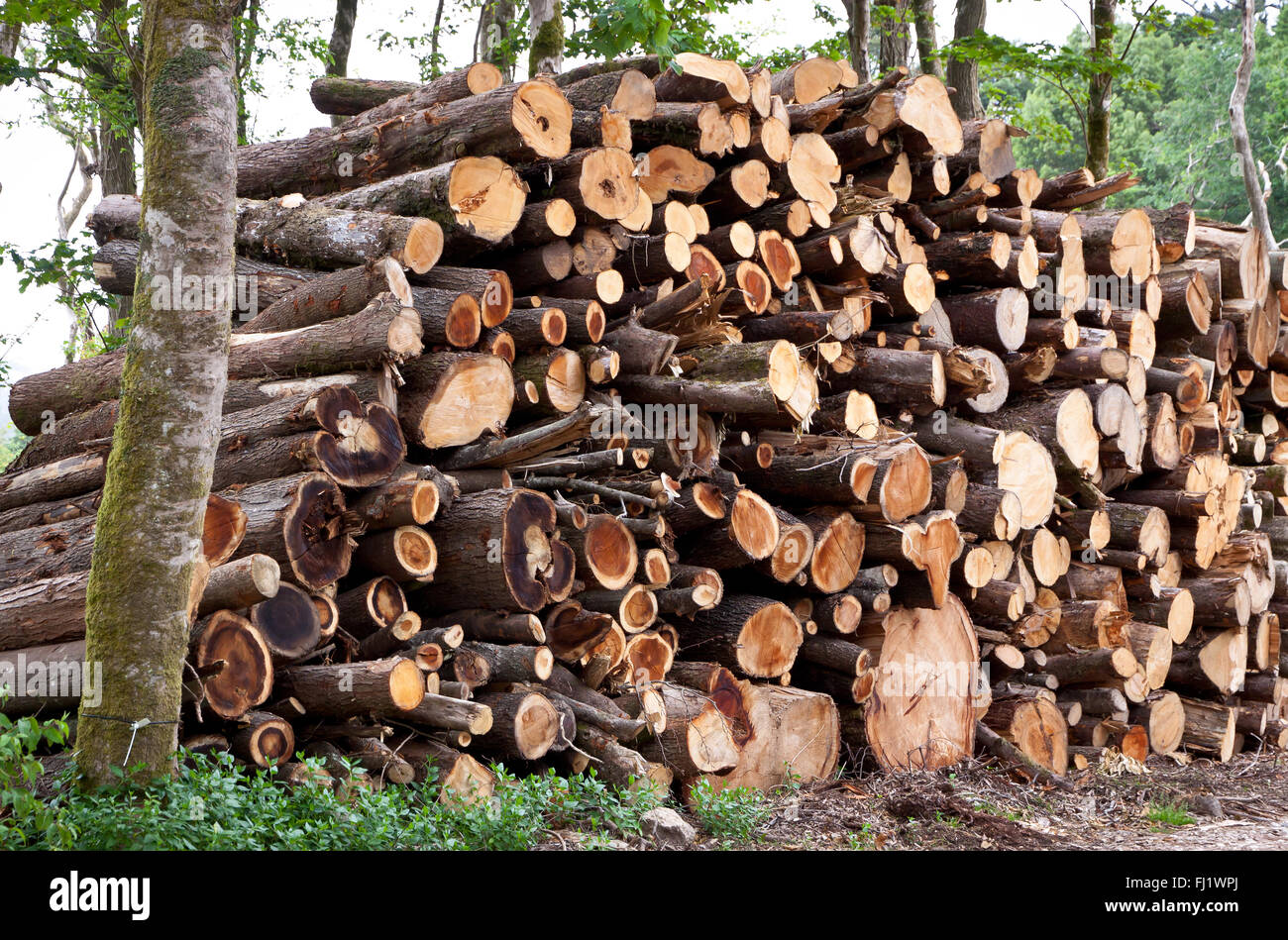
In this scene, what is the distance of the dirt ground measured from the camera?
5.12 meters

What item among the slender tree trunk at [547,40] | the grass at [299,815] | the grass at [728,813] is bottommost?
the grass at [728,813]

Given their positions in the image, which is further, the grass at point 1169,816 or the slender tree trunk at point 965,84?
the slender tree trunk at point 965,84

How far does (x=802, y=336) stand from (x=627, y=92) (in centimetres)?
177

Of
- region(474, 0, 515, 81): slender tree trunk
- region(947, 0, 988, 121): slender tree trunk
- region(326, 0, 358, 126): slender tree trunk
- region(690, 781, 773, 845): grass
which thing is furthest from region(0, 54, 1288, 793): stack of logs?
region(326, 0, 358, 126): slender tree trunk

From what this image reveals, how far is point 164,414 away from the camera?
3852 millimetres

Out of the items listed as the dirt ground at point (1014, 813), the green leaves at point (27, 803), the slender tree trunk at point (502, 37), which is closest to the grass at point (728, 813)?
the dirt ground at point (1014, 813)

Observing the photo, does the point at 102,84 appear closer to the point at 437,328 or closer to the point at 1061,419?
the point at 437,328

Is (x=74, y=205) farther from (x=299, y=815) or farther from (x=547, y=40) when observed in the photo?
(x=299, y=815)

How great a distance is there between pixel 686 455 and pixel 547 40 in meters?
5.56

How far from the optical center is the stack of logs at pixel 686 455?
476 centimetres

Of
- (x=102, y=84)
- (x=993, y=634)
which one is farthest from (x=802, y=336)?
(x=102, y=84)

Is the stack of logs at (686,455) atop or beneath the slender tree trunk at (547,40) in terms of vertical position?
beneath

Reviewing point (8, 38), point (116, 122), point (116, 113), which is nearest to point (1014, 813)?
point (116, 122)

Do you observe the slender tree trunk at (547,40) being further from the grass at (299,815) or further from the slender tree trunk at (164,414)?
the grass at (299,815)
